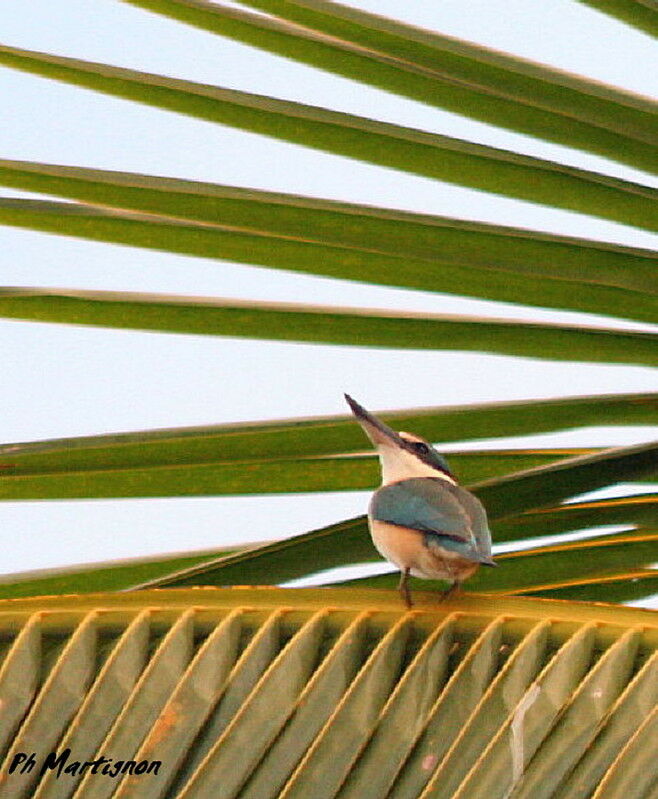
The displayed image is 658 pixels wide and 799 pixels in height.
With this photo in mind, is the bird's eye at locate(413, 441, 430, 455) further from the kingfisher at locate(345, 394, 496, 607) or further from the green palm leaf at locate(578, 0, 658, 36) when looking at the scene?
the green palm leaf at locate(578, 0, 658, 36)

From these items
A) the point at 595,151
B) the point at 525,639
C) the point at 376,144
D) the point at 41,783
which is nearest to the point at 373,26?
the point at 376,144

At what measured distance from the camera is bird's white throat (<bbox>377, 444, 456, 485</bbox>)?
2.42 m

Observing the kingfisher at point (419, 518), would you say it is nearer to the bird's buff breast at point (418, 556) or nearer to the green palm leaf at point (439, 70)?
the bird's buff breast at point (418, 556)

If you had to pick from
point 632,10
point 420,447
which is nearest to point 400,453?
point 420,447

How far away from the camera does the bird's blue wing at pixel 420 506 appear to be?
2.42 meters

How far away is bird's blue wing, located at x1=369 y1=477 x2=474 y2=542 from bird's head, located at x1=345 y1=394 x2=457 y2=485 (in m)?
0.02

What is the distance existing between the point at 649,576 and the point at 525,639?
0.70m

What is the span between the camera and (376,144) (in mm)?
2164

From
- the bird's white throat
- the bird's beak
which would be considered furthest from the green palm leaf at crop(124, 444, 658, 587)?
the bird's white throat

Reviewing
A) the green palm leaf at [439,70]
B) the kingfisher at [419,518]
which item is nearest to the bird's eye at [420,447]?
the kingfisher at [419,518]

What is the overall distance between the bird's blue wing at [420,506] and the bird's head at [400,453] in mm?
24

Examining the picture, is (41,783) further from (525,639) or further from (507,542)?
(507,542)

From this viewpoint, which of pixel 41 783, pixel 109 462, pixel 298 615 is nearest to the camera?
pixel 41 783

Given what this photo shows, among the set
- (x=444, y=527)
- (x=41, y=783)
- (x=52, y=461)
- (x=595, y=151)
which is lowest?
(x=41, y=783)
